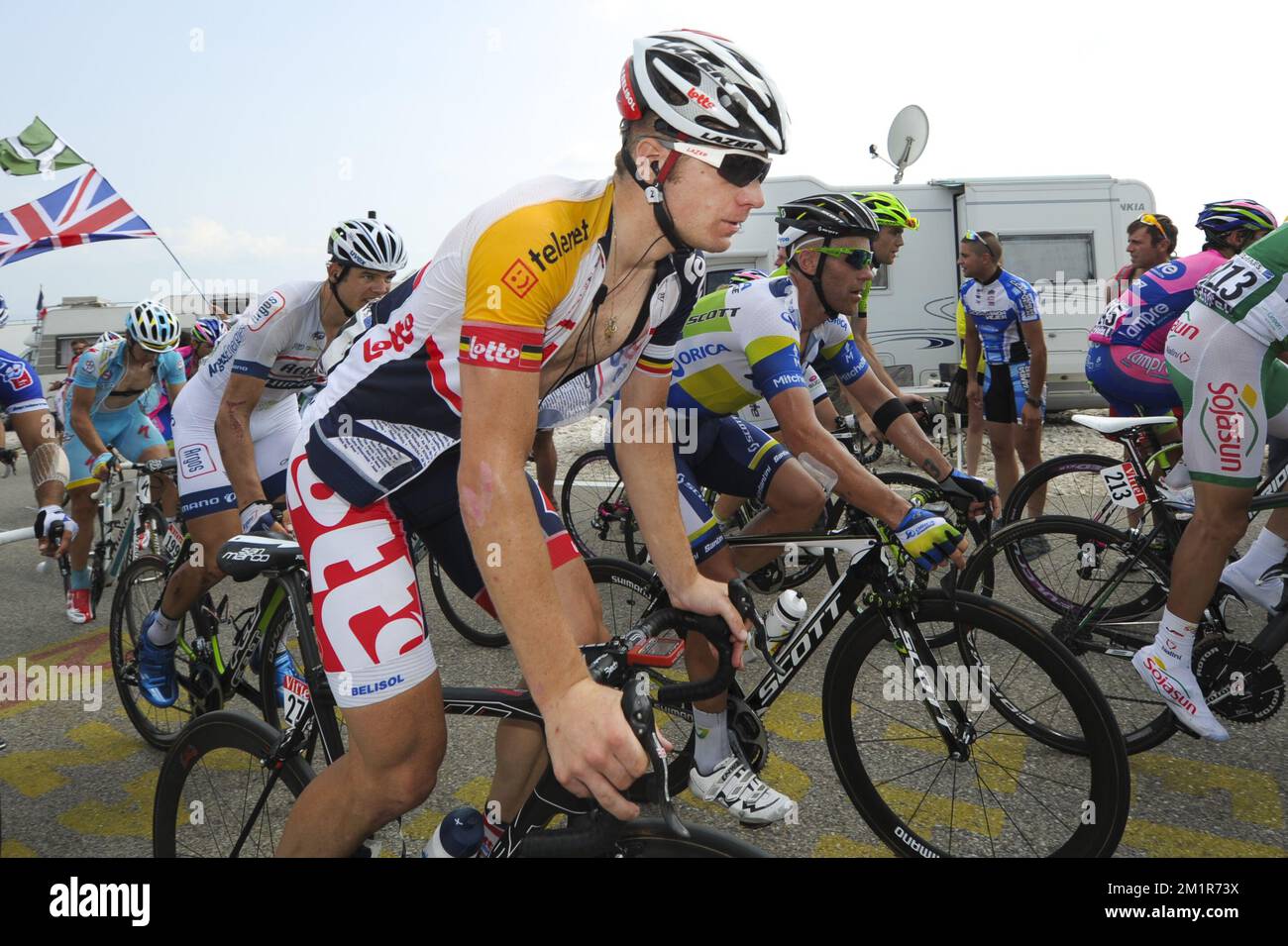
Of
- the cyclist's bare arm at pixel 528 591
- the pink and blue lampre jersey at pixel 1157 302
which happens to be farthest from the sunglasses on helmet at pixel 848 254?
the cyclist's bare arm at pixel 528 591

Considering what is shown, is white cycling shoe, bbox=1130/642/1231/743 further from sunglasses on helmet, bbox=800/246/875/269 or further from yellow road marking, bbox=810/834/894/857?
sunglasses on helmet, bbox=800/246/875/269

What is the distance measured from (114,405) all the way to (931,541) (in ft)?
22.0

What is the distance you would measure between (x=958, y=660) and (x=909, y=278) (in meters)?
11.6

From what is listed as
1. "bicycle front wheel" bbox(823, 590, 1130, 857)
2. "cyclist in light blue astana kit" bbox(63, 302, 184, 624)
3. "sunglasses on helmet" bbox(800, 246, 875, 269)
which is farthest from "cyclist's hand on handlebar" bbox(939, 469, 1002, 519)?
"cyclist in light blue astana kit" bbox(63, 302, 184, 624)

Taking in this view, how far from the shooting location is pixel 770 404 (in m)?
3.44

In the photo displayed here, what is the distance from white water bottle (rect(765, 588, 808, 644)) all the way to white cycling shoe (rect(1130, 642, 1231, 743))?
142 cm

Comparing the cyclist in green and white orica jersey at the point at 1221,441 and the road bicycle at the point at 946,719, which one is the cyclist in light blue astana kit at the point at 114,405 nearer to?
the road bicycle at the point at 946,719

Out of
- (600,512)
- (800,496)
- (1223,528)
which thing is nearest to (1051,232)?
(600,512)

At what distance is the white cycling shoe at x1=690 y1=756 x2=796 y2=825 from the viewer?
3.00m

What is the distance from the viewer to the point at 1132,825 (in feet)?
10.1

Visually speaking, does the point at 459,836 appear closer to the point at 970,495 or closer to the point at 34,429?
the point at 970,495

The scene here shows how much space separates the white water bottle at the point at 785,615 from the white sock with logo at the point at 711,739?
1.16 feet

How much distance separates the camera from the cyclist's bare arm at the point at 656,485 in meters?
2.19

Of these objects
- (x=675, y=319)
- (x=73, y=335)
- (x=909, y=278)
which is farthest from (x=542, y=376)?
(x=73, y=335)
